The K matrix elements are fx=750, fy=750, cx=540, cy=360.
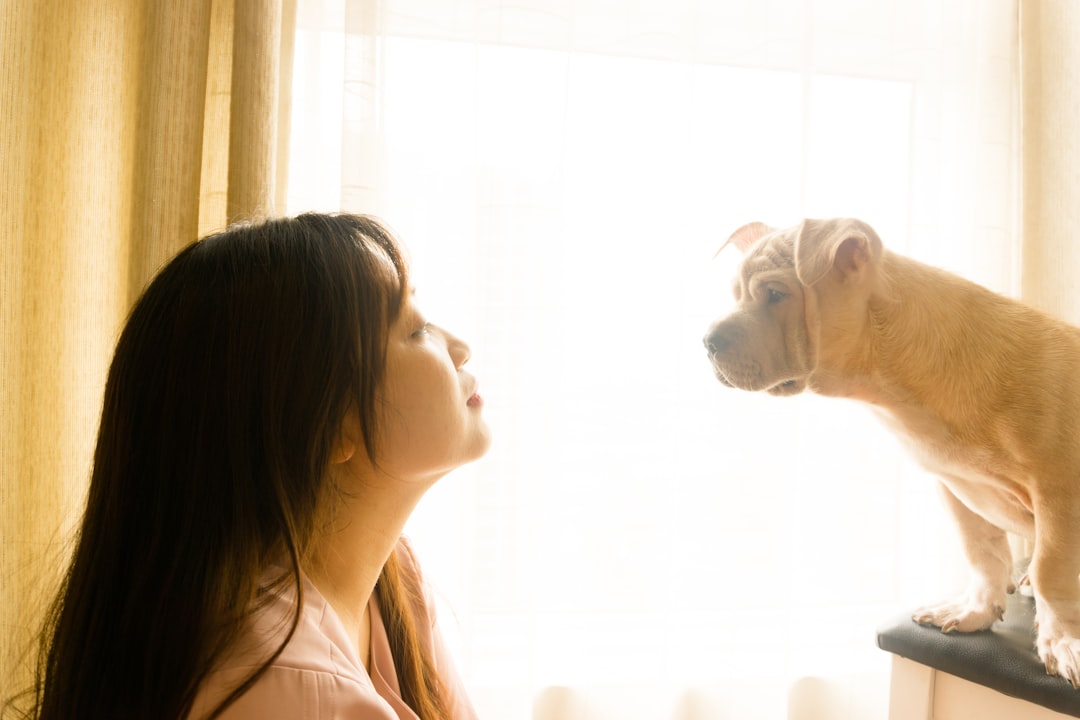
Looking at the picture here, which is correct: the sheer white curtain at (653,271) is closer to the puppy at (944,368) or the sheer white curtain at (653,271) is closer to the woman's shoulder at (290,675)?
the puppy at (944,368)

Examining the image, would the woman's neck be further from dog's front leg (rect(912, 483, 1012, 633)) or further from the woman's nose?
dog's front leg (rect(912, 483, 1012, 633))

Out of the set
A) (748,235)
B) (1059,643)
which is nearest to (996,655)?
(1059,643)

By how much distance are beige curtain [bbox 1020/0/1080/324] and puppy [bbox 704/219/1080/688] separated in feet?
2.58

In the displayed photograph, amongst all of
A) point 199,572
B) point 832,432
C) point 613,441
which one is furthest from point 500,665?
Answer: point 199,572

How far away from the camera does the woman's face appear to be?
762mm

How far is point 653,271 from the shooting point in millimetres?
1531

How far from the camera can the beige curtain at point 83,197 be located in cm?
107

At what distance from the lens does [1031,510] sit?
936 millimetres

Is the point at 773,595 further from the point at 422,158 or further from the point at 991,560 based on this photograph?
the point at 422,158

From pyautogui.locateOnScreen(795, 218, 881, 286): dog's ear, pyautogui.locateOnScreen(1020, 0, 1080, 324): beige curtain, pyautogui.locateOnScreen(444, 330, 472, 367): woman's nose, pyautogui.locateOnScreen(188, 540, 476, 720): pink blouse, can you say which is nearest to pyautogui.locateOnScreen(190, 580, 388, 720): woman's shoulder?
pyautogui.locateOnScreen(188, 540, 476, 720): pink blouse

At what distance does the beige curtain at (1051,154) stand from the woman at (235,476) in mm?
1485

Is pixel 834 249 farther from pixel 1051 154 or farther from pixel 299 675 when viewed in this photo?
pixel 1051 154

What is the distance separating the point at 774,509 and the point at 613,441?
0.38m

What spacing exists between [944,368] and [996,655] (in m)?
0.35
